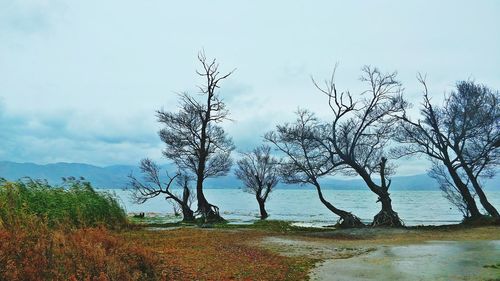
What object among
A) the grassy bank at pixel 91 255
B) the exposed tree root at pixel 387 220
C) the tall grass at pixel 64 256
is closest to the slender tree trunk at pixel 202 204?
the exposed tree root at pixel 387 220

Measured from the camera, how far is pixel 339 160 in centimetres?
2928

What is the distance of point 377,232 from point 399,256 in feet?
35.9

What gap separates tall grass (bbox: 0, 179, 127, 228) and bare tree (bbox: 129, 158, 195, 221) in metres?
13.2

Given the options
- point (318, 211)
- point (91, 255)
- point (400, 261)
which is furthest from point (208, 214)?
point (318, 211)

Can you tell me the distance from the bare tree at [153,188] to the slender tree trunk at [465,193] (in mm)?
19252

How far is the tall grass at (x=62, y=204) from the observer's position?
547 inches

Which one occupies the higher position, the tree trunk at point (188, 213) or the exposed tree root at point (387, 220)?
the tree trunk at point (188, 213)

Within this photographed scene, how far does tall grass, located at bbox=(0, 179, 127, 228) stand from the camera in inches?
547

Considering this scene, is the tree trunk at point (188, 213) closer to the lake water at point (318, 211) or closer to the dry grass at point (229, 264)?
the lake water at point (318, 211)

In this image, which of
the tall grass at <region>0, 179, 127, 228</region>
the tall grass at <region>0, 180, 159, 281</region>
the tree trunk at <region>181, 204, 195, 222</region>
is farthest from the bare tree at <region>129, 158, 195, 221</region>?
the tall grass at <region>0, 180, 159, 281</region>

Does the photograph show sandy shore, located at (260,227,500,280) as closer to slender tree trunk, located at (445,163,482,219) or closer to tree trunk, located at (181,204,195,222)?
slender tree trunk, located at (445,163,482,219)

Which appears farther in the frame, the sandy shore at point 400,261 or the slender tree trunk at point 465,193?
the slender tree trunk at point 465,193

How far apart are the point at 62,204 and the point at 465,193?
24.0 meters

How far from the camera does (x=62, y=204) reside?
17266 millimetres
